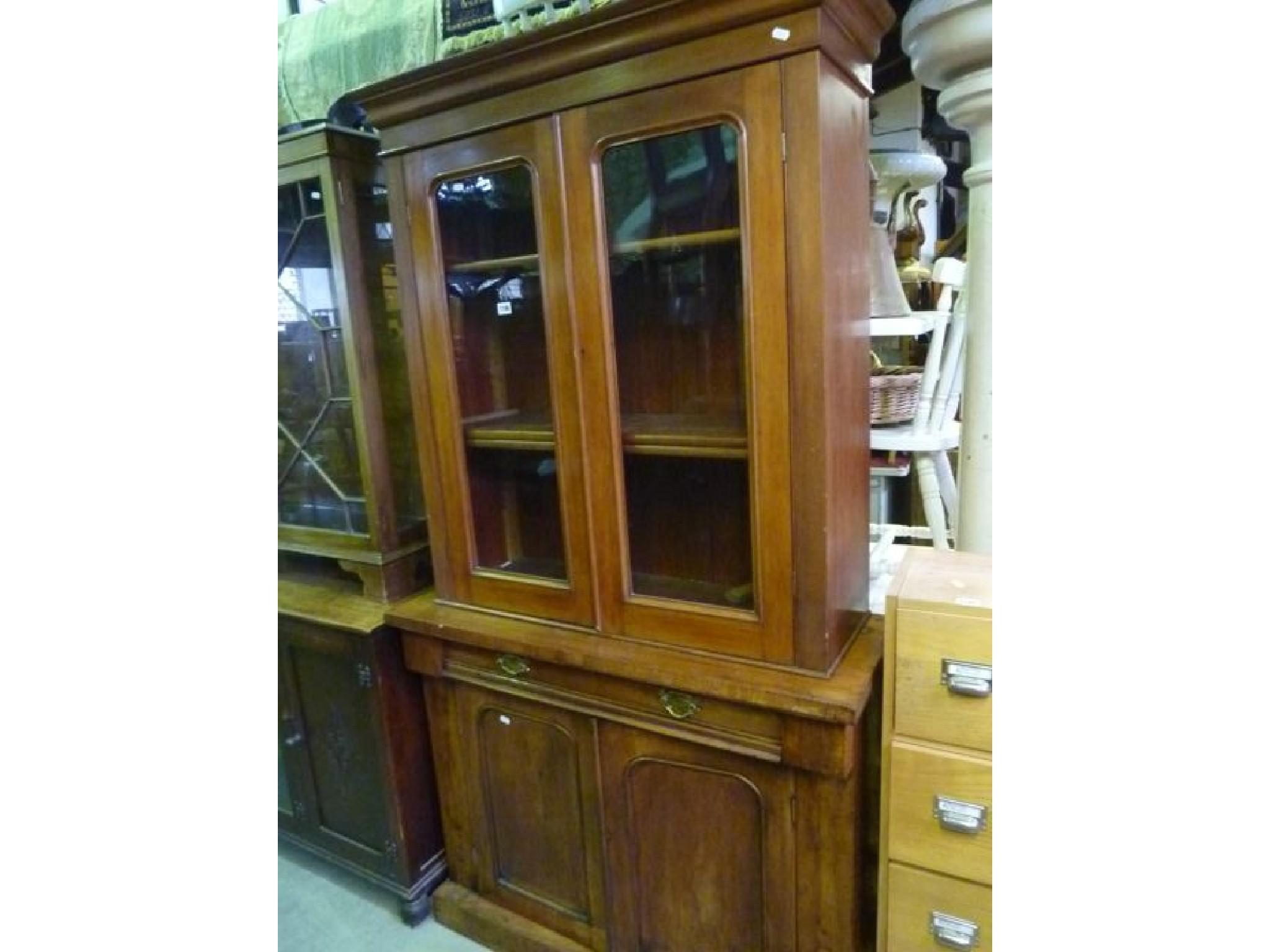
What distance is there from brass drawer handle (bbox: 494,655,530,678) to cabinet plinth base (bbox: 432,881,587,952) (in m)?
0.56

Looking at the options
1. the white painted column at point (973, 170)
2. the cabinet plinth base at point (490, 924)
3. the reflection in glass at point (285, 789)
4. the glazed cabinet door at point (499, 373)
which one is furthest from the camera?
the reflection in glass at point (285, 789)

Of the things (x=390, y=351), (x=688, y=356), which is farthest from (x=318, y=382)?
(x=688, y=356)

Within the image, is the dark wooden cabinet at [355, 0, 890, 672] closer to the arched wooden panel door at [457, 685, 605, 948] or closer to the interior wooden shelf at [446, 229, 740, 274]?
the interior wooden shelf at [446, 229, 740, 274]

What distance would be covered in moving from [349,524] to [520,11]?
1119 mm

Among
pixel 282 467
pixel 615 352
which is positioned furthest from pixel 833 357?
pixel 282 467

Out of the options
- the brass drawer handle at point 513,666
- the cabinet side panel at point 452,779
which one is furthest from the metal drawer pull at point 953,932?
the cabinet side panel at point 452,779

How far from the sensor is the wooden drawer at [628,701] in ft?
3.89

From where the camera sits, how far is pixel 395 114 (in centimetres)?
134

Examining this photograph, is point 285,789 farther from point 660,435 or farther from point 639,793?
point 660,435

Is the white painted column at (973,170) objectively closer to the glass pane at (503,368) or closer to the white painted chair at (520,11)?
the white painted chair at (520,11)

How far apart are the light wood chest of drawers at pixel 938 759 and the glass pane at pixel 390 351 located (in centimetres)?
111

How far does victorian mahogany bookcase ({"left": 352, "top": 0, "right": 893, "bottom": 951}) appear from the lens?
1062 millimetres
